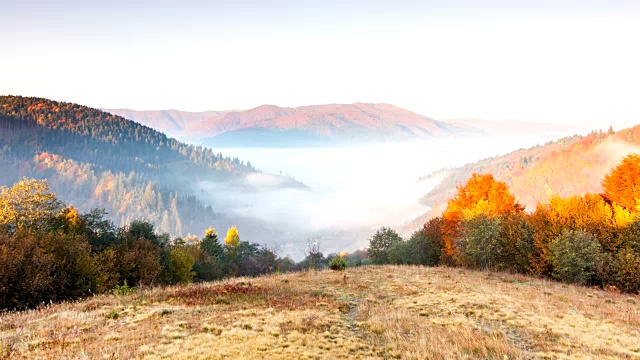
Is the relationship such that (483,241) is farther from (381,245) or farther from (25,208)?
(25,208)

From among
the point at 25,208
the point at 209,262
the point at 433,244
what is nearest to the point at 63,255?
the point at 25,208

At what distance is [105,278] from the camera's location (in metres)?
36.3

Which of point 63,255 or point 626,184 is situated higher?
point 626,184

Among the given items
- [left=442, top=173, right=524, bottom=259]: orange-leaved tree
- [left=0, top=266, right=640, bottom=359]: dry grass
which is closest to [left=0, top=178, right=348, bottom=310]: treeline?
[left=0, top=266, right=640, bottom=359]: dry grass

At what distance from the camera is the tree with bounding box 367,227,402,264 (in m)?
77.4

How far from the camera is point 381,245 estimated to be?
79.3 meters

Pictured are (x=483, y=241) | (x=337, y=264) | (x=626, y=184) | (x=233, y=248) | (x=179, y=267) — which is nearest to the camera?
(x=337, y=264)

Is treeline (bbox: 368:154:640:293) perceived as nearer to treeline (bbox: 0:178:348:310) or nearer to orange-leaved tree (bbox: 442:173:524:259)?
orange-leaved tree (bbox: 442:173:524:259)

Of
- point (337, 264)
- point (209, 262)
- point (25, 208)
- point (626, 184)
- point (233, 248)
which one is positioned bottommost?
point (233, 248)

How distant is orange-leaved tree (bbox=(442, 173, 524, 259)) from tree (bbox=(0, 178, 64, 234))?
5741 centimetres

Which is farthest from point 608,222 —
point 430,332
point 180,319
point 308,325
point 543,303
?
point 180,319

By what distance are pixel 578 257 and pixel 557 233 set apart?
759cm

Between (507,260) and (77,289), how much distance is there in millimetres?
52669

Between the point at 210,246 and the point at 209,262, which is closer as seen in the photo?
the point at 209,262
